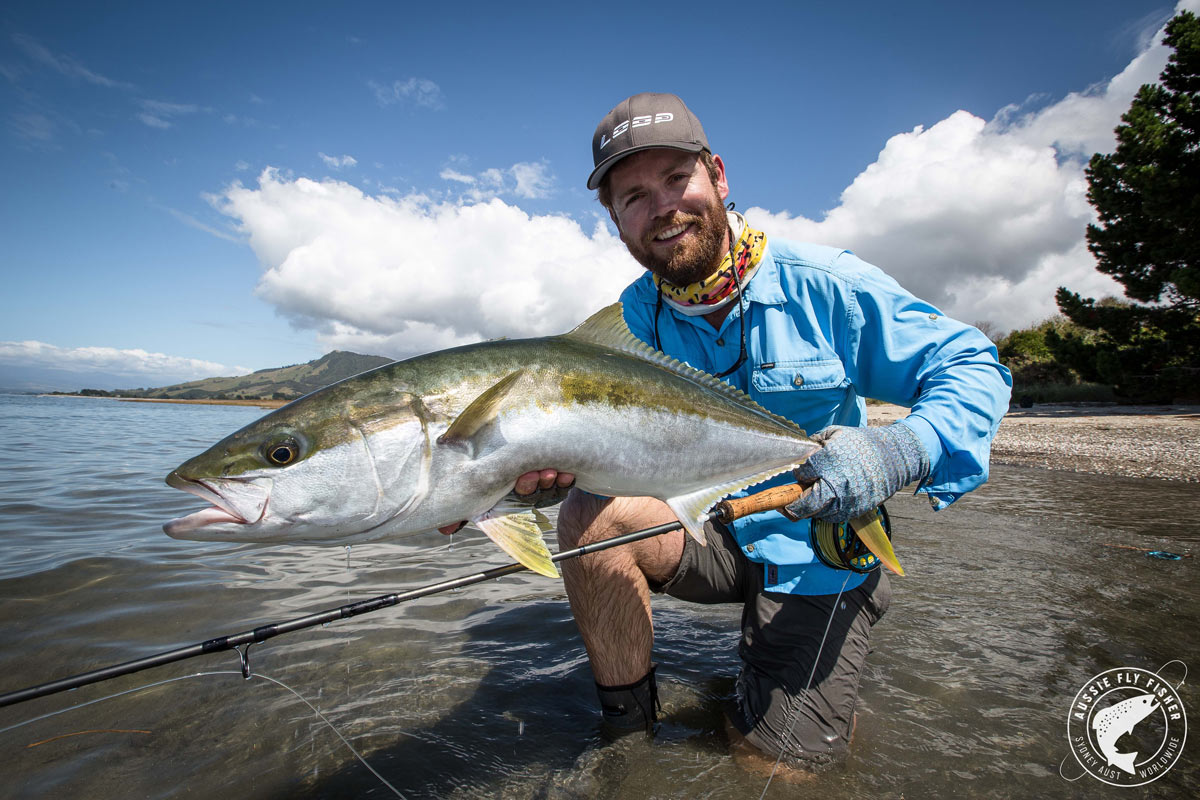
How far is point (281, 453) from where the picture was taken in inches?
73.5

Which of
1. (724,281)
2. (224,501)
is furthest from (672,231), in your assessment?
(224,501)

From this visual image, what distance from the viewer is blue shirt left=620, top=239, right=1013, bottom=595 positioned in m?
2.38

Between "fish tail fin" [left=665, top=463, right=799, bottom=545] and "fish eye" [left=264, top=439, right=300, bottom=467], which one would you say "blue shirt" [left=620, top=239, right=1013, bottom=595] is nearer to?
"fish tail fin" [left=665, top=463, right=799, bottom=545]

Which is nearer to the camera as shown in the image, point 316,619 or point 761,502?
point 316,619

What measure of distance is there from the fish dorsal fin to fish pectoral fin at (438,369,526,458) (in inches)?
20.9

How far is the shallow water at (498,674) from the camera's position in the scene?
2.47 metres

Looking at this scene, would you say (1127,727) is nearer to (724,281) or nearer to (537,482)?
(724,281)

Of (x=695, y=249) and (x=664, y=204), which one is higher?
(x=664, y=204)

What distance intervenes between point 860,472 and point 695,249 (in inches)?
57.6

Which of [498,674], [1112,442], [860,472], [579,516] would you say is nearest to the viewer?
[860,472]

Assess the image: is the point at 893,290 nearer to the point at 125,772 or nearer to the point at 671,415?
the point at 671,415

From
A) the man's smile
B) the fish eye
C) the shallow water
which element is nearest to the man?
the man's smile

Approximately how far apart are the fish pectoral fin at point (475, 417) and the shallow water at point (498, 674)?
1617mm

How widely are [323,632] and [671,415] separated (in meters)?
3.18
